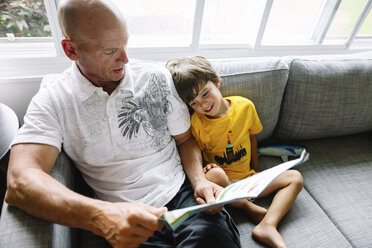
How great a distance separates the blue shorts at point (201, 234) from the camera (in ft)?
2.71

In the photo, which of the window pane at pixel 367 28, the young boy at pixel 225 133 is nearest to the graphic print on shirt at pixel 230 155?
the young boy at pixel 225 133

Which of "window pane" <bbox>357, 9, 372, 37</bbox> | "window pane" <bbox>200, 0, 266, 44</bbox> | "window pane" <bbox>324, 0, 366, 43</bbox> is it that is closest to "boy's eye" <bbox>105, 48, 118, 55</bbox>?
"window pane" <bbox>200, 0, 266, 44</bbox>

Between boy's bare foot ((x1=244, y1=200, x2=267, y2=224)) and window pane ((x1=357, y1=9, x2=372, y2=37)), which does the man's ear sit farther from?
window pane ((x1=357, y1=9, x2=372, y2=37))

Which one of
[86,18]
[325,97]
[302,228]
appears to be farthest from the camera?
[325,97]

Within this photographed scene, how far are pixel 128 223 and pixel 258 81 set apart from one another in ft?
3.35

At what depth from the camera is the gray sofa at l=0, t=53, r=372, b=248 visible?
1.05 m

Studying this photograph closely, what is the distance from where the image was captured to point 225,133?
1.19 metres

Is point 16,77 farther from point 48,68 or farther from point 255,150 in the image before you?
point 255,150

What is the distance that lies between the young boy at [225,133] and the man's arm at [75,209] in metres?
0.46

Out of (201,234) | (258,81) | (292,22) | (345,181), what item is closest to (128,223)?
(201,234)

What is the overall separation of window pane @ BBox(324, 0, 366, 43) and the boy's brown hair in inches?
63.0

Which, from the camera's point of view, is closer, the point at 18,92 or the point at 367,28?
the point at 18,92

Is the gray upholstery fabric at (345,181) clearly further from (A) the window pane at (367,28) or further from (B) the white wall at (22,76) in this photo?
(B) the white wall at (22,76)

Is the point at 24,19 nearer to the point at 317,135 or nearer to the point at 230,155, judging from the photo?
the point at 230,155
